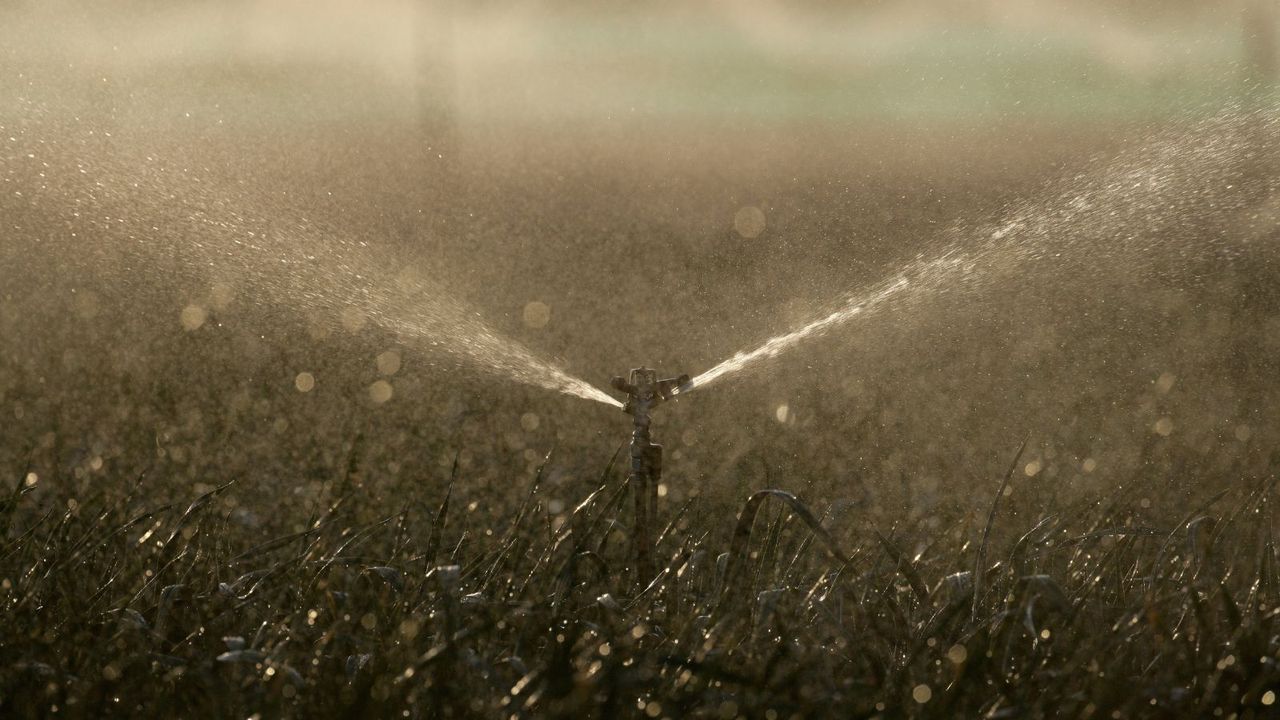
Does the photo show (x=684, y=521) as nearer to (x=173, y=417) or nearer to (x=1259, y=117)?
(x=173, y=417)

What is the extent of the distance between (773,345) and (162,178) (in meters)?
3.23

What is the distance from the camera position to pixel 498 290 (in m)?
6.82

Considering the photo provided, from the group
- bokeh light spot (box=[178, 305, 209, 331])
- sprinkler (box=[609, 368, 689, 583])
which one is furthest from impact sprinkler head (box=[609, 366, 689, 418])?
bokeh light spot (box=[178, 305, 209, 331])

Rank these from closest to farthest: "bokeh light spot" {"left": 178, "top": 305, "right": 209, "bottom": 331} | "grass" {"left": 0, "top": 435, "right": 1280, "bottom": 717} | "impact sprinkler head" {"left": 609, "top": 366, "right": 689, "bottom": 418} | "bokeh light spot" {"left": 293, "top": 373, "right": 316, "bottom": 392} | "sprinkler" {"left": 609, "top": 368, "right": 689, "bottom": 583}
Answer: "grass" {"left": 0, "top": 435, "right": 1280, "bottom": 717}, "sprinkler" {"left": 609, "top": 368, "right": 689, "bottom": 583}, "impact sprinkler head" {"left": 609, "top": 366, "right": 689, "bottom": 418}, "bokeh light spot" {"left": 293, "top": 373, "right": 316, "bottom": 392}, "bokeh light spot" {"left": 178, "top": 305, "right": 209, "bottom": 331}

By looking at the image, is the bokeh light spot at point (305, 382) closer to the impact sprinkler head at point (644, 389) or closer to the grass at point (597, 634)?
the grass at point (597, 634)

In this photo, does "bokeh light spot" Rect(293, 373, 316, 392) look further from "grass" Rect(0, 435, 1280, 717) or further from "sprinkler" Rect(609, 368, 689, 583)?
"sprinkler" Rect(609, 368, 689, 583)

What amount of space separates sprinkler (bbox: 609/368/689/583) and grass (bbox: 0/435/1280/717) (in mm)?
67

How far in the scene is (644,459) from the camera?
289cm

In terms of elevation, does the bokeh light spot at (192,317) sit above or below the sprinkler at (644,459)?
below

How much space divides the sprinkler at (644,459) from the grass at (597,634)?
2.6 inches

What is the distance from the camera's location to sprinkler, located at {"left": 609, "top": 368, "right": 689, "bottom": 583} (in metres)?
2.72

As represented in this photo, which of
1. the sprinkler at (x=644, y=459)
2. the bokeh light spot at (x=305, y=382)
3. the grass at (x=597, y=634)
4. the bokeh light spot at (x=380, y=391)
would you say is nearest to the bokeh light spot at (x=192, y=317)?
the bokeh light spot at (x=305, y=382)

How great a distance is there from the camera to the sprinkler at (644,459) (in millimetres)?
2721

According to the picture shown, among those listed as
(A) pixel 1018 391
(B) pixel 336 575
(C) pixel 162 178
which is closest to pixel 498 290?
(C) pixel 162 178
